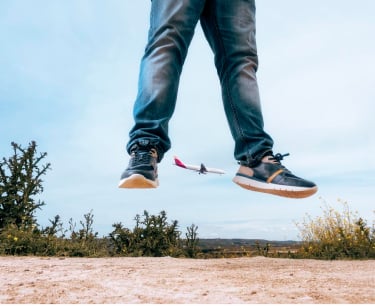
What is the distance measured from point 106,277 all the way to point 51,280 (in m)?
0.31

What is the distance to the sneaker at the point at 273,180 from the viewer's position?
3201mm

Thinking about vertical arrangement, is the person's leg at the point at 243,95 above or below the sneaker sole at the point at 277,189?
above

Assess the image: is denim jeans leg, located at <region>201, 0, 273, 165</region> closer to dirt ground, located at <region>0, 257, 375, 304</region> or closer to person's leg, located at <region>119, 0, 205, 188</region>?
person's leg, located at <region>119, 0, 205, 188</region>

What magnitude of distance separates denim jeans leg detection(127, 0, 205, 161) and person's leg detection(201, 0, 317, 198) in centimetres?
21

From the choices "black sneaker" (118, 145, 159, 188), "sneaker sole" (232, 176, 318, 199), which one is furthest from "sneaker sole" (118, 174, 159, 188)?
"sneaker sole" (232, 176, 318, 199)

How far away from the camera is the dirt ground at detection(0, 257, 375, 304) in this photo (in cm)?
212

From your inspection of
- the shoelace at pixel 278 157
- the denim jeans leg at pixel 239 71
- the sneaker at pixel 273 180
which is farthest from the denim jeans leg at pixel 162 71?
the shoelace at pixel 278 157

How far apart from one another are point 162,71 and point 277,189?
1.11m

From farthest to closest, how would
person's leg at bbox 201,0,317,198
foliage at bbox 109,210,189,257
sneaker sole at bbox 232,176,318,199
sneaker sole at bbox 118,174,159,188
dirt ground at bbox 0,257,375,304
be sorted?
foliage at bbox 109,210,189,257 → person's leg at bbox 201,0,317,198 → sneaker sole at bbox 232,176,318,199 → sneaker sole at bbox 118,174,159,188 → dirt ground at bbox 0,257,375,304

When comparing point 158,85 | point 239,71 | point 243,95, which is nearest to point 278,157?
point 243,95

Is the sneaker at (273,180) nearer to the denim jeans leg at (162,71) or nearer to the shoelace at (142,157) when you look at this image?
the denim jeans leg at (162,71)

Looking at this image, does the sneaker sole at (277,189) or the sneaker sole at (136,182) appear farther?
the sneaker sole at (277,189)

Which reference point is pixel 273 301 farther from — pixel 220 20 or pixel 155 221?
pixel 155 221

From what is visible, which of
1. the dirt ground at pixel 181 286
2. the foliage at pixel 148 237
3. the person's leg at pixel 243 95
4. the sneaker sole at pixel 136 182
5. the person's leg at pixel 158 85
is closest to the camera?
the dirt ground at pixel 181 286
